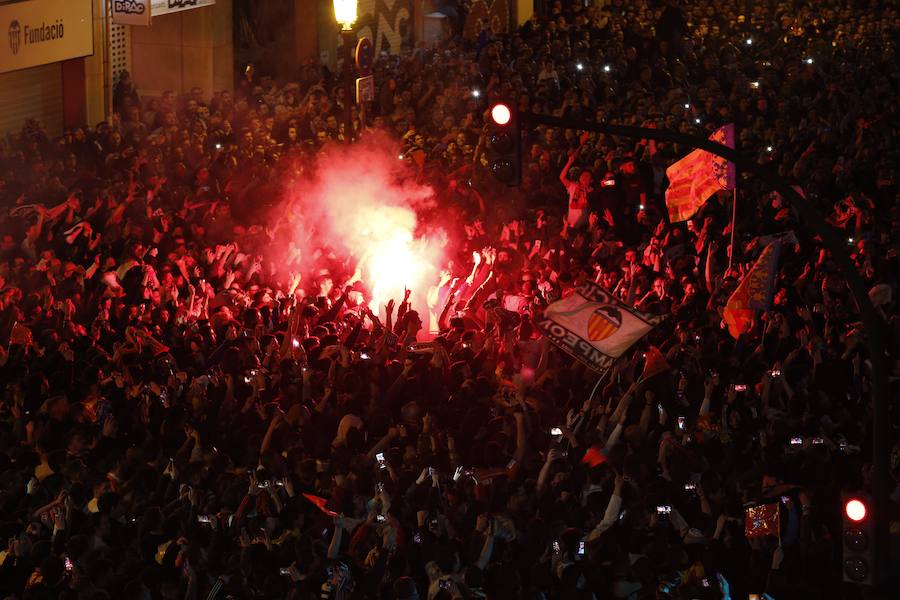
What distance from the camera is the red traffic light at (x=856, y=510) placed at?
875 centimetres

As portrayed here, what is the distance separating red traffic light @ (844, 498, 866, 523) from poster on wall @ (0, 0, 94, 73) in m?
17.2

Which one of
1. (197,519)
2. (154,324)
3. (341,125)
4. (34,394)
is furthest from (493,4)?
(197,519)

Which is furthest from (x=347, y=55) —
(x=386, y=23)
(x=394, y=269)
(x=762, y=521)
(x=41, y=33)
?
(x=762, y=521)

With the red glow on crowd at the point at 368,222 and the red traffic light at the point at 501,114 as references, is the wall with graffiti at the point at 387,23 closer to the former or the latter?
the red glow on crowd at the point at 368,222

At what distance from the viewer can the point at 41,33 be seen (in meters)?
23.6

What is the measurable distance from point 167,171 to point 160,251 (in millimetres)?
2534

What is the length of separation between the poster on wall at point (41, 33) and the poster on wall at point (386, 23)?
290 inches

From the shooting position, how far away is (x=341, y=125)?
22.1m

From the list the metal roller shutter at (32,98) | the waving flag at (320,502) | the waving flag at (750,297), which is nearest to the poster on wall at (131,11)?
the metal roller shutter at (32,98)

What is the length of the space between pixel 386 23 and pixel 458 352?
1716 cm

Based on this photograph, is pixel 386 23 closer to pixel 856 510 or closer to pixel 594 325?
pixel 594 325

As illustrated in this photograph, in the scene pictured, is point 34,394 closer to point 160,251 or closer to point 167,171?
point 160,251

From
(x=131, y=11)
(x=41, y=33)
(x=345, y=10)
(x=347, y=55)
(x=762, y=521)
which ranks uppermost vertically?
(x=345, y=10)

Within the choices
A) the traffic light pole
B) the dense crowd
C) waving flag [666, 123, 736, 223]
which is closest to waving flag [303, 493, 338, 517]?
the dense crowd
